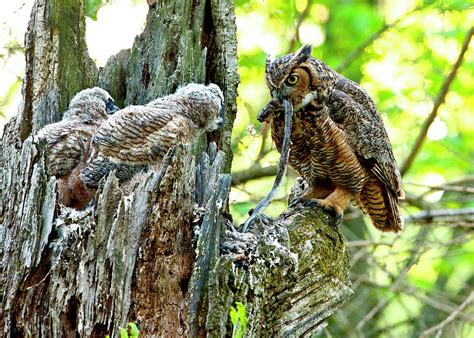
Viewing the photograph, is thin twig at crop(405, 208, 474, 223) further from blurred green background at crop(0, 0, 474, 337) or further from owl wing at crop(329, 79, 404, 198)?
owl wing at crop(329, 79, 404, 198)

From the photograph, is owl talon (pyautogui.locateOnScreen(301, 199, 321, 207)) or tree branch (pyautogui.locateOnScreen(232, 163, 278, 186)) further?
tree branch (pyautogui.locateOnScreen(232, 163, 278, 186))

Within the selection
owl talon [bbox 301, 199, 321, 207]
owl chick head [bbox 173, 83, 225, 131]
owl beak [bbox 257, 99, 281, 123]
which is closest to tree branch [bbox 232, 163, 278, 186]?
owl talon [bbox 301, 199, 321, 207]

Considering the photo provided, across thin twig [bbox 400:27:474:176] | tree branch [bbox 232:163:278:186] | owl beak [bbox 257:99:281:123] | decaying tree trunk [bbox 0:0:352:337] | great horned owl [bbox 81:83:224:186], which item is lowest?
decaying tree trunk [bbox 0:0:352:337]

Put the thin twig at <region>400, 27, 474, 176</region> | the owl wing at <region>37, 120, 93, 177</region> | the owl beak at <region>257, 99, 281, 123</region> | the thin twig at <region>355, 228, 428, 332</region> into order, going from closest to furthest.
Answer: the owl wing at <region>37, 120, 93, 177</region> → the owl beak at <region>257, 99, 281, 123</region> → the thin twig at <region>400, 27, 474, 176</region> → the thin twig at <region>355, 228, 428, 332</region>

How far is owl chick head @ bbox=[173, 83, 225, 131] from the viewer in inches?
143

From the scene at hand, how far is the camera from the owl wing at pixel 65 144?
3549mm

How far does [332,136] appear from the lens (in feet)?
13.7

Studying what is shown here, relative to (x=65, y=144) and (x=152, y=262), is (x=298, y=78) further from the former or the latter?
(x=152, y=262)

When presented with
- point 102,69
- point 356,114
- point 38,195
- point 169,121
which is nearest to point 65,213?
point 38,195

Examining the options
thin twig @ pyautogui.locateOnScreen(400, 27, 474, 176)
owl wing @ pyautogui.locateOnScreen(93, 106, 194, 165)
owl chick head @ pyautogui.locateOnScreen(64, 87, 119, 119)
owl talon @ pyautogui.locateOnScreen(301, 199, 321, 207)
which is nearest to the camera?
owl wing @ pyautogui.locateOnScreen(93, 106, 194, 165)

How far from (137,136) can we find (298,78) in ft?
3.14

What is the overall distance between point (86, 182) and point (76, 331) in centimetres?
81

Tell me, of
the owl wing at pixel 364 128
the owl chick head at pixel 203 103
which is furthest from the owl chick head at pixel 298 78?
the owl chick head at pixel 203 103

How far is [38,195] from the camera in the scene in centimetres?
307
